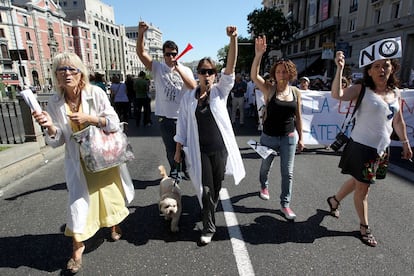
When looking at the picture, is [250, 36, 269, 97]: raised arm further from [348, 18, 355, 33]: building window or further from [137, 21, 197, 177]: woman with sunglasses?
[348, 18, 355, 33]: building window

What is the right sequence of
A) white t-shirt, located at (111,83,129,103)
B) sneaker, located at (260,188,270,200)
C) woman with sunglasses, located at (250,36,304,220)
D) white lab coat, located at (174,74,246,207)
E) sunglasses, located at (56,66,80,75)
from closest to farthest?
sunglasses, located at (56,66,80,75) → white lab coat, located at (174,74,246,207) → woman with sunglasses, located at (250,36,304,220) → sneaker, located at (260,188,270,200) → white t-shirt, located at (111,83,129,103)

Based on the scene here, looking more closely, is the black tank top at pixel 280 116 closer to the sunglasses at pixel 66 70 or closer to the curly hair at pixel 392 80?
the curly hair at pixel 392 80

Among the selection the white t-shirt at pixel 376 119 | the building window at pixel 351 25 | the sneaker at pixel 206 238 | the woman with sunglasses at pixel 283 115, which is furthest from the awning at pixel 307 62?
the sneaker at pixel 206 238

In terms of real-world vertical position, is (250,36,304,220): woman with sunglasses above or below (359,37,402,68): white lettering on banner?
below

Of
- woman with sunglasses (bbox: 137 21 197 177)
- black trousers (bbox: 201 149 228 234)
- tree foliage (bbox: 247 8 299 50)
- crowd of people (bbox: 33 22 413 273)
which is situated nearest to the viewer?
crowd of people (bbox: 33 22 413 273)

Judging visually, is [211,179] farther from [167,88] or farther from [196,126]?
[167,88]

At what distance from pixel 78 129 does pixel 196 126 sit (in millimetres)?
1108

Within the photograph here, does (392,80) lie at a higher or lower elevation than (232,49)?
lower

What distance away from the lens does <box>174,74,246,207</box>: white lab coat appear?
248 cm

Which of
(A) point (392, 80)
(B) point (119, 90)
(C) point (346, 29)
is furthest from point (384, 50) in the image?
(C) point (346, 29)

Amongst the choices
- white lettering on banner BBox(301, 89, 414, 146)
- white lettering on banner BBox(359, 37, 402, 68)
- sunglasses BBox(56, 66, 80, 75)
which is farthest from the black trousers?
white lettering on banner BBox(301, 89, 414, 146)

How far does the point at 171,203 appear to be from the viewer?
2828mm

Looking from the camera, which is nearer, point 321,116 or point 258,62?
point 258,62

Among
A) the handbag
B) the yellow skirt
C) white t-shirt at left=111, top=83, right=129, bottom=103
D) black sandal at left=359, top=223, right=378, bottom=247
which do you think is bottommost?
black sandal at left=359, top=223, right=378, bottom=247
